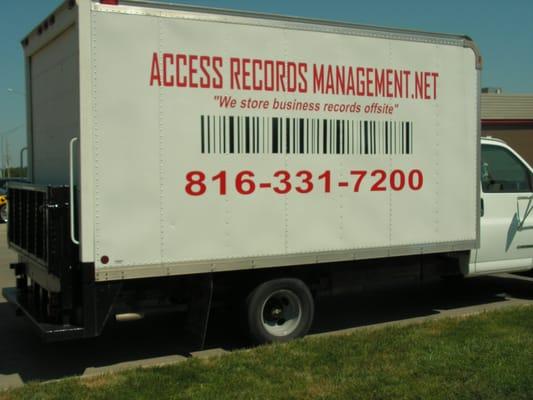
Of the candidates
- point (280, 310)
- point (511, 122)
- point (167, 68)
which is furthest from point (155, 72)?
point (511, 122)

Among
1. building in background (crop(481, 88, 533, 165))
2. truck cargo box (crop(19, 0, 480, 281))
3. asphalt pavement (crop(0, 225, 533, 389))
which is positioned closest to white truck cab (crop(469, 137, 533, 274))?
truck cargo box (crop(19, 0, 480, 281))

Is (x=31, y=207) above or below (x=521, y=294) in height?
above

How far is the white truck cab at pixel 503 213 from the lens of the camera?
838 cm

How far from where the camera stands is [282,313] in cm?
708

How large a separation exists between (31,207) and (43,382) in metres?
1.81

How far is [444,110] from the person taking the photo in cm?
769

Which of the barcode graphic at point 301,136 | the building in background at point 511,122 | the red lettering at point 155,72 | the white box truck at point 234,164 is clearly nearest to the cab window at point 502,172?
the white box truck at point 234,164

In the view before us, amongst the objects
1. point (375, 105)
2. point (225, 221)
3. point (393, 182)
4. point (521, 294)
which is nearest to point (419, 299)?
point (521, 294)

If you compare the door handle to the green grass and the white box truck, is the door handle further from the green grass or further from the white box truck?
the green grass

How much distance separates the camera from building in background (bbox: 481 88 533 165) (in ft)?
105

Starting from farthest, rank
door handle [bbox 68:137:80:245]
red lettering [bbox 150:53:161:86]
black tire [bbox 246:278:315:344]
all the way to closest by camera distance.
→ black tire [bbox 246:278:315:344] < red lettering [bbox 150:53:161:86] < door handle [bbox 68:137:80:245]

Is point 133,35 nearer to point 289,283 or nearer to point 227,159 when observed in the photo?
point 227,159

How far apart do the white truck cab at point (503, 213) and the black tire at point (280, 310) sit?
2.38 m

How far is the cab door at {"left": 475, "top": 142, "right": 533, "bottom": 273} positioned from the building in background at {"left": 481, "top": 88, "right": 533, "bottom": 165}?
78.4 ft
